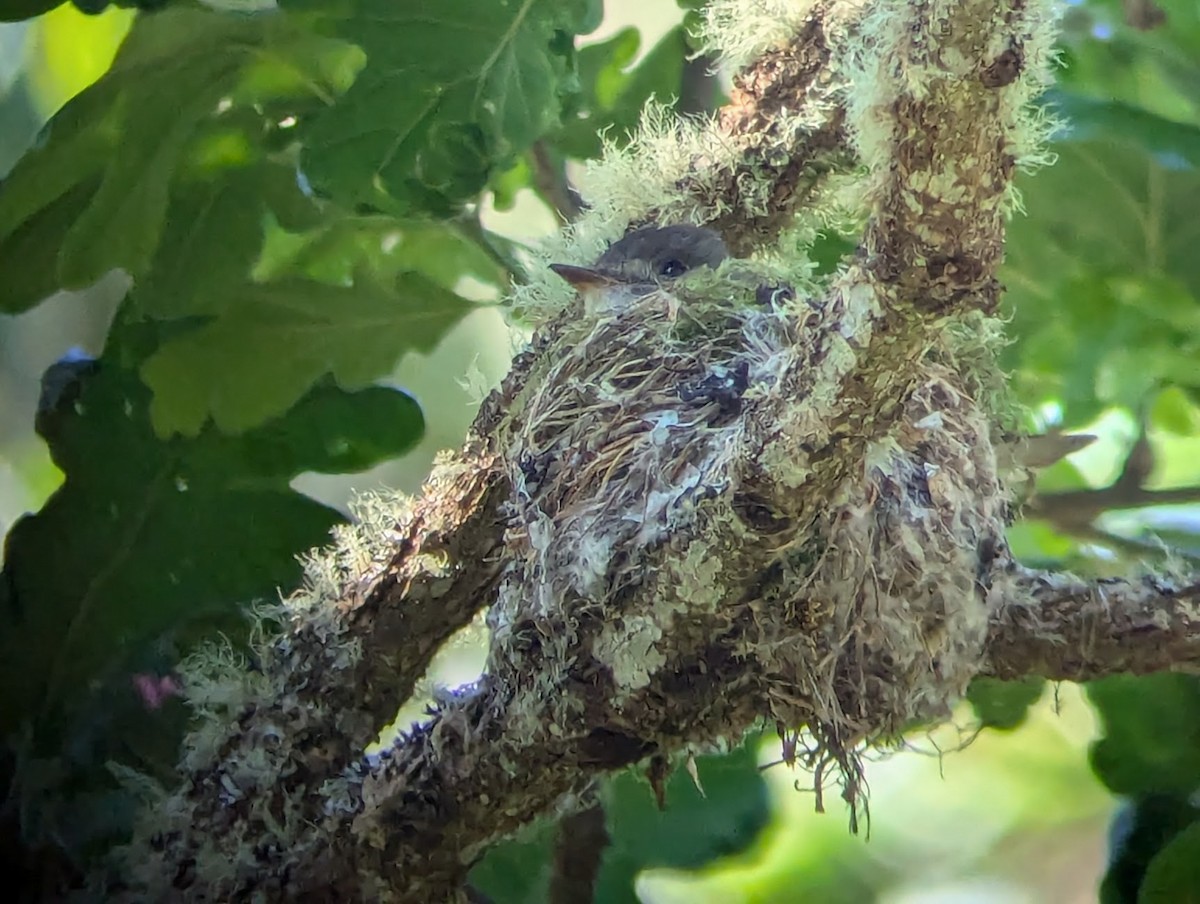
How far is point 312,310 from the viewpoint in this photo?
1329 mm

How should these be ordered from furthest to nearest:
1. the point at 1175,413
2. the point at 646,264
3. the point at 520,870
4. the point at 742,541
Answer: the point at 1175,413
the point at 520,870
the point at 646,264
the point at 742,541

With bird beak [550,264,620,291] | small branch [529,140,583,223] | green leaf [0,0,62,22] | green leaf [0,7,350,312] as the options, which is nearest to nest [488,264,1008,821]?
bird beak [550,264,620,291]

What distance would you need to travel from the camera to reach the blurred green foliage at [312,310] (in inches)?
47.6

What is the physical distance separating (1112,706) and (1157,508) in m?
0.25

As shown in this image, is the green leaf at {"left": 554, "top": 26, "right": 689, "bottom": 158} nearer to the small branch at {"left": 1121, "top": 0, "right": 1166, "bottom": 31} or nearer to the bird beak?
the bird beak

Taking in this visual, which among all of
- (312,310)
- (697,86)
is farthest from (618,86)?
(312,310)

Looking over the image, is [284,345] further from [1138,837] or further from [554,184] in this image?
[1138,837]

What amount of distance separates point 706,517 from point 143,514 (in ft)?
2.73

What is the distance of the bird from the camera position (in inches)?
44.4

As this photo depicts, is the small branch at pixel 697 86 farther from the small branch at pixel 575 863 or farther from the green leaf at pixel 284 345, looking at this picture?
the small branch at pixel 575 863

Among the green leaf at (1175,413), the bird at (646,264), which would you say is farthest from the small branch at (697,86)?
the green leaf at (1175,413)

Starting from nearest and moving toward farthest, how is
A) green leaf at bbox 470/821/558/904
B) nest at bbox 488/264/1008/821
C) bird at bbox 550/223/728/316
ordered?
nest at bbox 488/264/1008/821 < bird at bbox 550/223/728/316 < green leaf at bbox 470/821/558/904

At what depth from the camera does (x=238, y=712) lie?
1136 mm

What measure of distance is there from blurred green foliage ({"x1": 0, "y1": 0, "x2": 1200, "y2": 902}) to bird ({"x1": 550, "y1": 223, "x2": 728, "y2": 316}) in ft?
0.51
